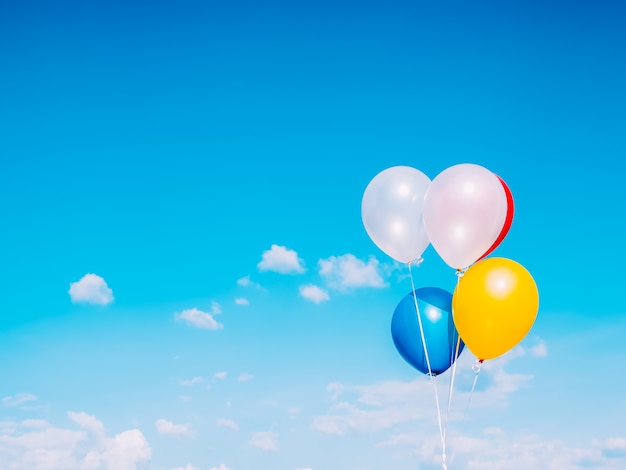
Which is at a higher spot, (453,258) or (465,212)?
(465,212)

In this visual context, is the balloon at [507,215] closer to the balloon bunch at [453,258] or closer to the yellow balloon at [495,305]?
the balloon bunch at [453,258]

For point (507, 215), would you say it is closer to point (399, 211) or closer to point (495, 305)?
point (495, 305)

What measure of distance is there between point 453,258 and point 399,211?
1132mm

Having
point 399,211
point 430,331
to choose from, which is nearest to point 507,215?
point 399,211

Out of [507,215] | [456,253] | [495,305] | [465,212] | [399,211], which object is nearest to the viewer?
[495,305]

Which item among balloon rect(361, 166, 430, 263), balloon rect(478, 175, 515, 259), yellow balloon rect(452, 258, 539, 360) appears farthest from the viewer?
balloon rect(361, 166, 430, 263)

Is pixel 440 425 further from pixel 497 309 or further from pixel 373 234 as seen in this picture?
pixel 373 234

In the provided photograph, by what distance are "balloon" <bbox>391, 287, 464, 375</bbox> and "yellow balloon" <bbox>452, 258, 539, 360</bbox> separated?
0.45m

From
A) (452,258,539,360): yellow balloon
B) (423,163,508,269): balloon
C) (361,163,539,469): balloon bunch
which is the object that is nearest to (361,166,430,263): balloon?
(361,163,539,469): balloon bunch

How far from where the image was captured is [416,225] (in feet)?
38.5

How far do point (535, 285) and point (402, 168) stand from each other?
8.87 ft

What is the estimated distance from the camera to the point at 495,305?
10742mm

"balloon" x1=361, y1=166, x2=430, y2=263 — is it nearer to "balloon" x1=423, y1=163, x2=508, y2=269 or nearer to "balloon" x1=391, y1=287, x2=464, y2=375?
"balloon" x1=423, y1=163, x2=508, y2=269

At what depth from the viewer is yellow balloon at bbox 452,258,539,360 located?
424 inches
